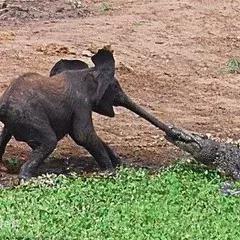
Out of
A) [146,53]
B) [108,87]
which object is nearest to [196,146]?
[108,87]

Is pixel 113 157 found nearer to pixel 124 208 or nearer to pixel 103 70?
pixel 103 70

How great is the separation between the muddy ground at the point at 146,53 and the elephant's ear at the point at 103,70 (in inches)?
28.8

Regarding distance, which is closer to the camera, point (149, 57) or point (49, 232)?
point (49, 232)

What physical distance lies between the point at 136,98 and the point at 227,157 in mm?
2829

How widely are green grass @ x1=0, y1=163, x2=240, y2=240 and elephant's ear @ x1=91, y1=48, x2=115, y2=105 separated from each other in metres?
0.76

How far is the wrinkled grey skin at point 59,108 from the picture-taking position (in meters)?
8.86

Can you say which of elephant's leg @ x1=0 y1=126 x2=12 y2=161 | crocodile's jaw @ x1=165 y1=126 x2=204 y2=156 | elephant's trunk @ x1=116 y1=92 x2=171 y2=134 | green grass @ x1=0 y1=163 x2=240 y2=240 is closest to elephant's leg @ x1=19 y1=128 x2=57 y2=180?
green grass @ x1=0 y1=163 x2=240 y2=240

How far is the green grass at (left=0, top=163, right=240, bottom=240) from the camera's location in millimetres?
7324

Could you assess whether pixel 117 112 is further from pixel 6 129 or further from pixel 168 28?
pixel 168 28

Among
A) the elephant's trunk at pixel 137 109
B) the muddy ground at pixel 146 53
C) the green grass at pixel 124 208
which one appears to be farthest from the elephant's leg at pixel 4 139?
the elephant's trunk at pixel 137 109

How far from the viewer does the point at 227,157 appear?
935 centimetres

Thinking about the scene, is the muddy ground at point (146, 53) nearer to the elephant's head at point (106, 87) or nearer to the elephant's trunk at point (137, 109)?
the elephant's trunk at point (137, 109)

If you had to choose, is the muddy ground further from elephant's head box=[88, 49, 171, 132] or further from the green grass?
the green grass

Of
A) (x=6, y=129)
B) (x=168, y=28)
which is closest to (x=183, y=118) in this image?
(x=6, y=129)
